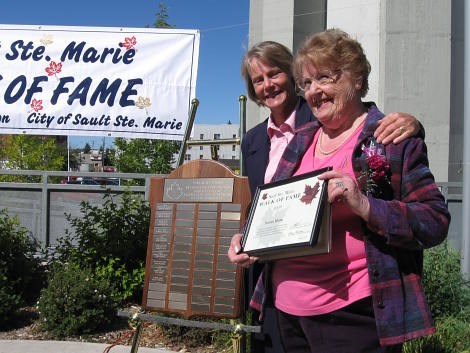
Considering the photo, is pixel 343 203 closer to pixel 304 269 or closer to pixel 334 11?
pixel 304 269

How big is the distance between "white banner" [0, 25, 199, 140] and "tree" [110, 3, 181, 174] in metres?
4.55

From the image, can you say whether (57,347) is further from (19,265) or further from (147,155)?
(147,155)

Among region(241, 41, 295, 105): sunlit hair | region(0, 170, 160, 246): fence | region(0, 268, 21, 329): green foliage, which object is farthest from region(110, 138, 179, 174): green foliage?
region(241, 41, 295, 105): sunlit hair

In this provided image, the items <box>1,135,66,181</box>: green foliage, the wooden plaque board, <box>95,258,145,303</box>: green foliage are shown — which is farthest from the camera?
<box>1,135,66,181</box>: green foliage

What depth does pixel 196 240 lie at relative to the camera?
3465 mm

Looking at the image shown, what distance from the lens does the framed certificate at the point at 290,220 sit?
1924mm

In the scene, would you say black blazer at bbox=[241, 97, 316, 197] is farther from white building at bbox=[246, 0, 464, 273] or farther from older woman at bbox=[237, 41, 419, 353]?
white building at bbox=[246, 0, 464, 273]

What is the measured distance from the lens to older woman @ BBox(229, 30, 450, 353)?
1867 mm

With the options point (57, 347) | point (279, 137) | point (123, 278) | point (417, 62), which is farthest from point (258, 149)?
point (417, 62)

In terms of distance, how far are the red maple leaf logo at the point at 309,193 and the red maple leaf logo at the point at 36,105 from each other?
16.1 feet

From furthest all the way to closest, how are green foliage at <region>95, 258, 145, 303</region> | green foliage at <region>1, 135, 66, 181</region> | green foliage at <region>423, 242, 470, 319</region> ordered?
green foliage at <region>1, 135, 66, 181</region> → green foliage at <region>95, 258, 145, 303</region> → green foliage at <region>423, 242, 470, 319</region>

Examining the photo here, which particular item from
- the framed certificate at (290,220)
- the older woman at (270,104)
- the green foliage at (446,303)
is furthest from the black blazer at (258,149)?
the green foliage at (446,303)

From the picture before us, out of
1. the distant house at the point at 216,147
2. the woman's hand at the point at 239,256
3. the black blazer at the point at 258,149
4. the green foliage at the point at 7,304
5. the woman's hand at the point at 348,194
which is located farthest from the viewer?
the green foliage at the point at 7,304

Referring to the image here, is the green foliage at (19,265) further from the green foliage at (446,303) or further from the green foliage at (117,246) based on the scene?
the green foliage at (446,303)
